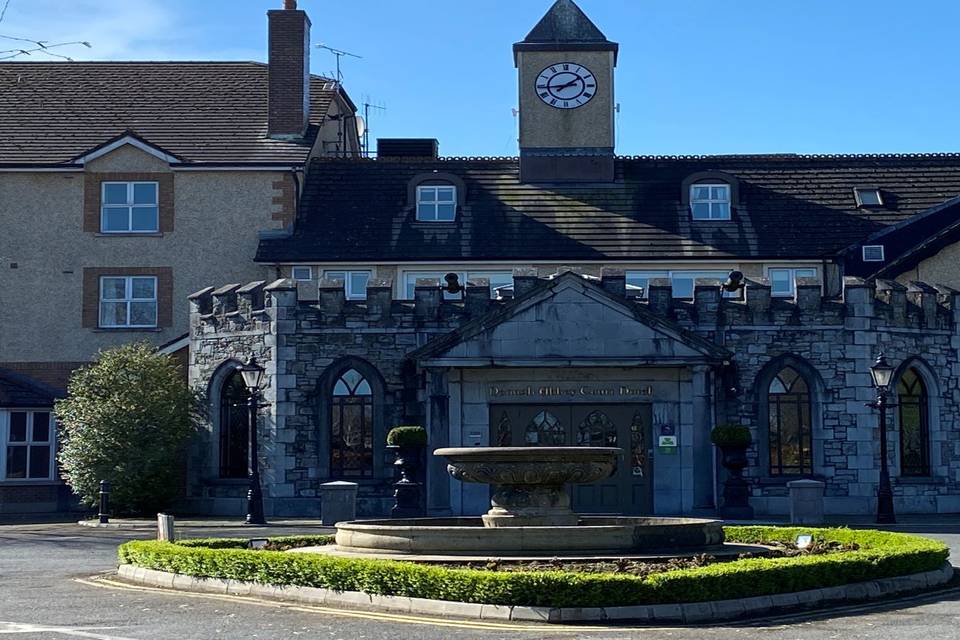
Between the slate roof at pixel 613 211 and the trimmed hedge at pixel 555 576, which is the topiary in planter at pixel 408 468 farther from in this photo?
the trimmed hedge at pixel 555 576

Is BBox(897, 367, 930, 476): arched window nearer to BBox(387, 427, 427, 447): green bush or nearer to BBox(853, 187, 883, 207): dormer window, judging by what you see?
BBox(853, 187, 883, 207): dormer window

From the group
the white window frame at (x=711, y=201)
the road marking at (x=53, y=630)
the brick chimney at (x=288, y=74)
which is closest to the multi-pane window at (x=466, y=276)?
the white window frame at (x=711, y=201)

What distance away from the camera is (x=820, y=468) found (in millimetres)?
31156

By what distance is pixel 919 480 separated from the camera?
31750 millimetres

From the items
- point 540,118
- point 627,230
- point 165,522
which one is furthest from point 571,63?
point 165,522

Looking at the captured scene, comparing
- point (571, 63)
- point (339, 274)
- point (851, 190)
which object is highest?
point (571, 63)

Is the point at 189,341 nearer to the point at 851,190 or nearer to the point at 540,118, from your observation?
the point at 540,118

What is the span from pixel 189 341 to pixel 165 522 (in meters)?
13.9

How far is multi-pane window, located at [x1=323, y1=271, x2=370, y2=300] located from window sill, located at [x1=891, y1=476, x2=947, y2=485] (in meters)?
13.5

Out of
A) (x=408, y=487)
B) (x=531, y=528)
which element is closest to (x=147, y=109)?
(x=408, y=487)

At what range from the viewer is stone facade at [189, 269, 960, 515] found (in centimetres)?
3044

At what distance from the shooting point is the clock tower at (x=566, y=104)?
131 feet

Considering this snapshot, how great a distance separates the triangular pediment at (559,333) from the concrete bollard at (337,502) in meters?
3.70

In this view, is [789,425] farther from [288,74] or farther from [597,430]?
[288,74]
